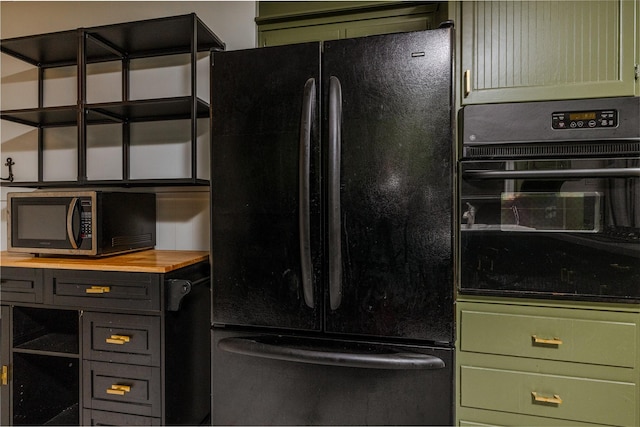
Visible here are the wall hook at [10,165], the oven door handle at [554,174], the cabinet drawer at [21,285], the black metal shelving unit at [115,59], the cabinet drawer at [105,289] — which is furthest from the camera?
the wall hook at [10,165]

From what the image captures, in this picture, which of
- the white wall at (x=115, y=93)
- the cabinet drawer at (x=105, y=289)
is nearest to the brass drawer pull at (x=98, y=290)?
the cabinet drawer at (x=105, y=289)

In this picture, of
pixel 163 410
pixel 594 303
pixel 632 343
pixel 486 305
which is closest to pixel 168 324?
pixel 163 410

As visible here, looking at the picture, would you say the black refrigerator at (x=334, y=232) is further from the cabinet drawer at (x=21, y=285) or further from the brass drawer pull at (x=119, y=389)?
the cabinet drawer at (x=21, y=285)

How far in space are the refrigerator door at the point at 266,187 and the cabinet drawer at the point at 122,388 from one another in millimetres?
566

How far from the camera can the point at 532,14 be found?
132 cm

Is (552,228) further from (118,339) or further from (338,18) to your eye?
(118,339)

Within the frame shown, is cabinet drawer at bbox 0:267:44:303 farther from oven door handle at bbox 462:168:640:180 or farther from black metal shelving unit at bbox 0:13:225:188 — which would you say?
oven door handle at bbox 462:168:640:180

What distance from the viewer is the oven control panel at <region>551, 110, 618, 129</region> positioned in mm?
1257

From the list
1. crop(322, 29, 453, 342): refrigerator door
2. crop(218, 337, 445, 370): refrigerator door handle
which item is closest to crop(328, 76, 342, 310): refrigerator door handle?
crop(322, 29, 453, 342): refrigerator door

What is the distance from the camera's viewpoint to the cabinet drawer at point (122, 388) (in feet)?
4.63

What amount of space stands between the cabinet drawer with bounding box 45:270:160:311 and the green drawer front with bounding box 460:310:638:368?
4.28 feet

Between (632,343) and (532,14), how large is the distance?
1.30m

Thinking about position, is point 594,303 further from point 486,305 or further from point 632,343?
point 486,305

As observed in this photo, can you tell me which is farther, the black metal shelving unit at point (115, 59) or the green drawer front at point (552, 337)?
the black metal shelving unit at point (115, 59)
